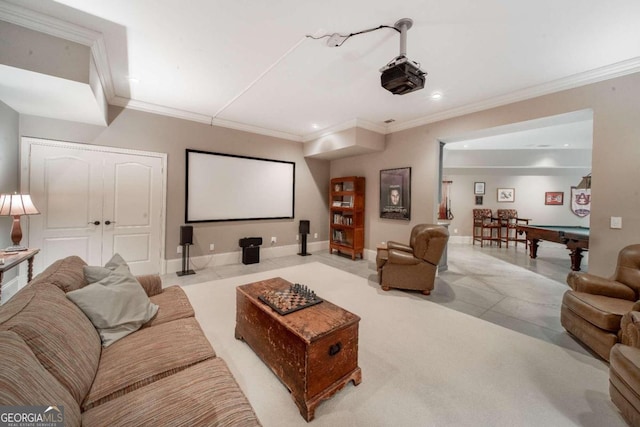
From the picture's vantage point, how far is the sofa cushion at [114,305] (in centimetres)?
148

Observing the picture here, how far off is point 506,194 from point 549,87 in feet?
18.4

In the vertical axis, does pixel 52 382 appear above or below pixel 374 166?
below

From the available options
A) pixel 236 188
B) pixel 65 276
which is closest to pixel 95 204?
pixel 236 188

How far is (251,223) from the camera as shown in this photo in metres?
5.25

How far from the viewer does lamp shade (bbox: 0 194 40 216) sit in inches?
100

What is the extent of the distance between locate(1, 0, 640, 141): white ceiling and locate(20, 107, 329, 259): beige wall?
0.43m

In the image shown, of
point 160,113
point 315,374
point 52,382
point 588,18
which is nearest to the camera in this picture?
point 52,382

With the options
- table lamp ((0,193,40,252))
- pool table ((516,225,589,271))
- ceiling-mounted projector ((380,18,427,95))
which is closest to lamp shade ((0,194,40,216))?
table lamp ((0,193,40,252))

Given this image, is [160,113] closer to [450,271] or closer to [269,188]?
[269,188]

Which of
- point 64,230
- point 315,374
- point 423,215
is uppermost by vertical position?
point 423,215

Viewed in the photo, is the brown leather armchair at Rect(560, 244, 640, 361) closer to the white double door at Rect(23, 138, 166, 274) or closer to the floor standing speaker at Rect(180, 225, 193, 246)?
the floor standing speaker at Rect(180, 225, 193, 246)

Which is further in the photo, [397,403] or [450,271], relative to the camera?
[450,271]

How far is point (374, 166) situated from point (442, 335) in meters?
3.67

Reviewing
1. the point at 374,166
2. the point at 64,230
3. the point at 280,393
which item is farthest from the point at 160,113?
the point at 280,393
